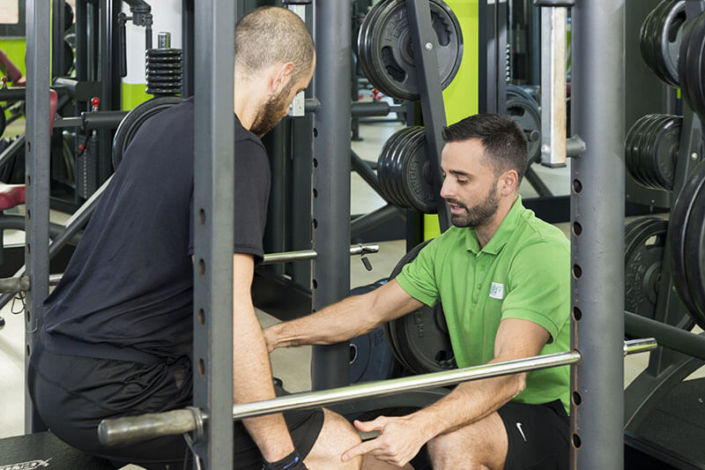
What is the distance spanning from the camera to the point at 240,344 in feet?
5.40

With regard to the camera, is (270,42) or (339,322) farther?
(339,322)

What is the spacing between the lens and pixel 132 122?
12.7 ft

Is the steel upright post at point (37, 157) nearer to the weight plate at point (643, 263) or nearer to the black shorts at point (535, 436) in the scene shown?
the black shorts at point (535, 436)

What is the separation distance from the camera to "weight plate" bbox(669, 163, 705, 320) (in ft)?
5.17

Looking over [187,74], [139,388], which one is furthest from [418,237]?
[139,388]

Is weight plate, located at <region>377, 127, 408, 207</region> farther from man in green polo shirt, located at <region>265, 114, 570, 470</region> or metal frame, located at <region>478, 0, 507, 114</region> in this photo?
metal frame, located at <region>478, 0, 507, 114</region>

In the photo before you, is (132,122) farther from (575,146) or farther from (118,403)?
(575,146)

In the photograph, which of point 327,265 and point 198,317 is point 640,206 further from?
point 198,317

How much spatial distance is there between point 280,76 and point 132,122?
86.0 inches

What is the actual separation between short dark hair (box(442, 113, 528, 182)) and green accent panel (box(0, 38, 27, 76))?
3686 mm

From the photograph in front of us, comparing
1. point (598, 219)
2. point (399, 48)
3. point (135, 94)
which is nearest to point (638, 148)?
point (399, 48)

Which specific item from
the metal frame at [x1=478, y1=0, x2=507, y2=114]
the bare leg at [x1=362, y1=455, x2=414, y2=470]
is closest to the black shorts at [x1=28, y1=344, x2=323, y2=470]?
the bare leg at [x1=362, y1=455, x2=414, y2=470]

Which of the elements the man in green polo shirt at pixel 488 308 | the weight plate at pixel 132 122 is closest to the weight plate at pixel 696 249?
the man in green polo shirt at pixel 488 308

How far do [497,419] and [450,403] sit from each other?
197 millimetres
